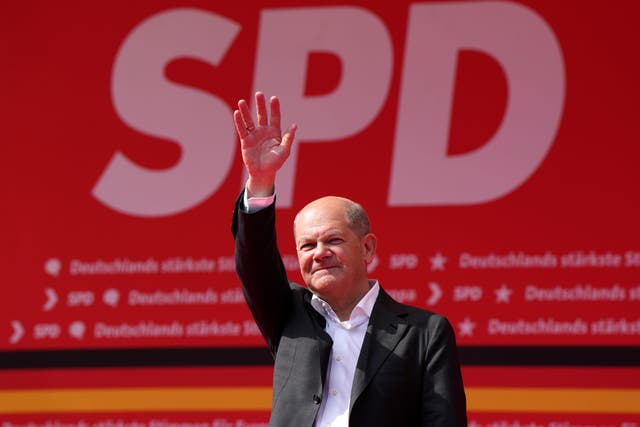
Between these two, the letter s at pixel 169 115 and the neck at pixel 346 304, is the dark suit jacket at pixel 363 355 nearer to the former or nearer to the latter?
the neck at pixel 346 304

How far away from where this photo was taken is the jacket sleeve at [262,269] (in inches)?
105

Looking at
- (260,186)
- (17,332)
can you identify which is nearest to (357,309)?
(260,186)

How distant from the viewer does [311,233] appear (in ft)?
8.89

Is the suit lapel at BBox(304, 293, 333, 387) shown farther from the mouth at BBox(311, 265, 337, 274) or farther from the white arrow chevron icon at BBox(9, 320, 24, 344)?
the white arrow chevron icon at BBox(9, 320, 24, 344)

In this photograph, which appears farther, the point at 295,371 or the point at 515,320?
the point at 515,320

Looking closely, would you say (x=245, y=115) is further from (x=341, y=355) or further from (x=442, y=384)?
(x=442, y=384)

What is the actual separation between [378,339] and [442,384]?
18 centimetres

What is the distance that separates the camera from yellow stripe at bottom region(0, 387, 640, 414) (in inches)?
171

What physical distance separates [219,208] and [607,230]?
1583mm

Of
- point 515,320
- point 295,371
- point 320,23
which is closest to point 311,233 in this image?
point 295,371

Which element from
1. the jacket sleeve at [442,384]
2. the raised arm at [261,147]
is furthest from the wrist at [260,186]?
the jacket sleeve at [442,384]

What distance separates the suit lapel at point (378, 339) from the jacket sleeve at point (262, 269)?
0.77ft

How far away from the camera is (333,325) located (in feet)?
9.07

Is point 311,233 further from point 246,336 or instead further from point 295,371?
point 246,336
